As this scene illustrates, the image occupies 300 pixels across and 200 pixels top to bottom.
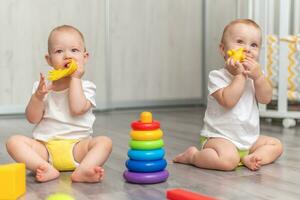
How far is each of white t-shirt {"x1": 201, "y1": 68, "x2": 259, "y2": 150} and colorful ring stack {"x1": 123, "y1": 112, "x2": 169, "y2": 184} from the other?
0.29 meters

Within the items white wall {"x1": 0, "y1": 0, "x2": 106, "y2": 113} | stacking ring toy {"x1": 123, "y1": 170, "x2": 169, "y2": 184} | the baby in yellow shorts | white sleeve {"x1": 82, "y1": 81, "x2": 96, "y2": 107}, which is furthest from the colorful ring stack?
white wall {"x1": 0, "y1": 0, "x2": 106, "y2": 113}

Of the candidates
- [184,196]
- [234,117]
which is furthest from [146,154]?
[234,117]

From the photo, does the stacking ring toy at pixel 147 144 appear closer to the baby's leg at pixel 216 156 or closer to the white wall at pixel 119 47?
the baby's leg at pixel 216 156

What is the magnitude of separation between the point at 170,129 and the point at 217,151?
0.78 m

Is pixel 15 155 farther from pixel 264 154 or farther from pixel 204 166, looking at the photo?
pixel 264 154

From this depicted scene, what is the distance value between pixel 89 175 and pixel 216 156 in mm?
346

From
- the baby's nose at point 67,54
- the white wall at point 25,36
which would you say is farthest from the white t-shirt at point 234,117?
the white wall at point 25,36

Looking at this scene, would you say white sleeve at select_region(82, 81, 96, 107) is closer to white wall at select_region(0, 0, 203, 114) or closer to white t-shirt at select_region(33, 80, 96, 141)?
white t-shirt at select_region(33, 80, 96, 141)

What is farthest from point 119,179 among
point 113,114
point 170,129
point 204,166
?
A: point 113,114

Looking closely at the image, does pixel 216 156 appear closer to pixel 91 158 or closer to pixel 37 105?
pixel 91 158

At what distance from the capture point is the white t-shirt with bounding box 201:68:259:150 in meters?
1.40

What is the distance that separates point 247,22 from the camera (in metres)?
1.42

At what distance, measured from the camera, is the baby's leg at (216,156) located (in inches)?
51.9

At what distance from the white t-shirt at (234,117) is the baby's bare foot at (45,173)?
447mm
